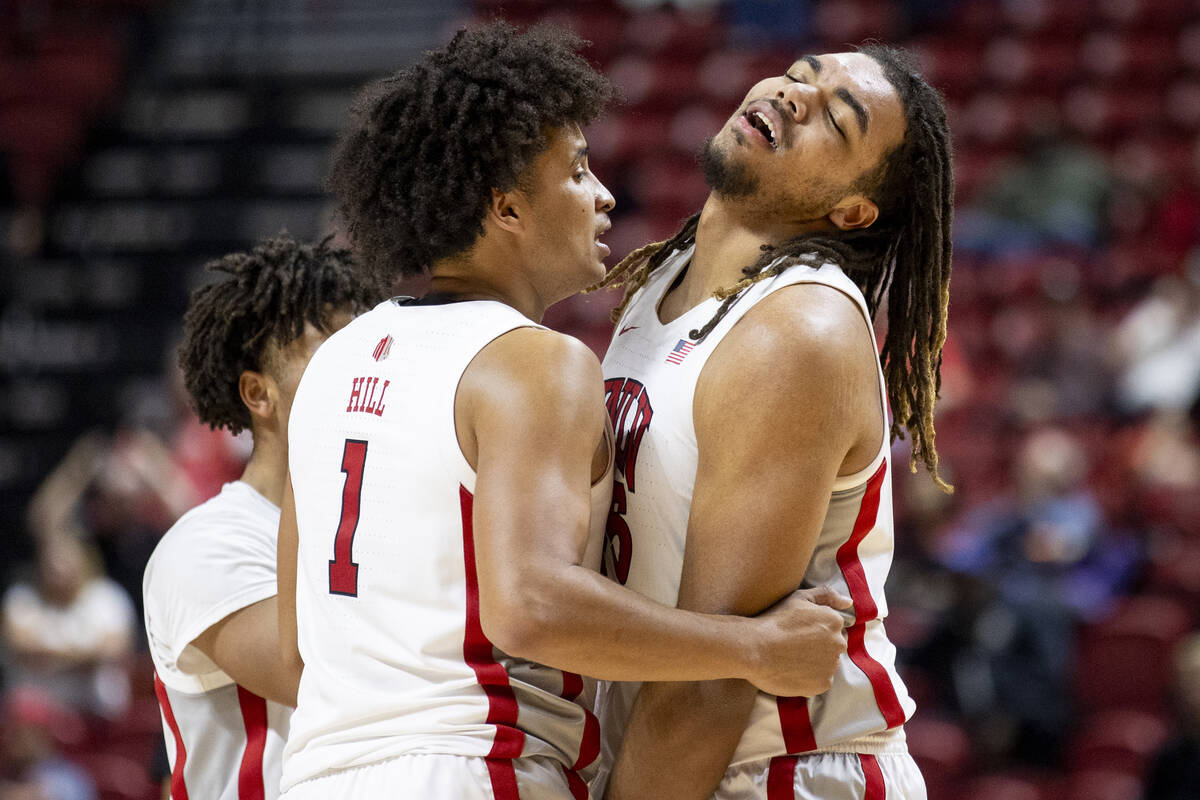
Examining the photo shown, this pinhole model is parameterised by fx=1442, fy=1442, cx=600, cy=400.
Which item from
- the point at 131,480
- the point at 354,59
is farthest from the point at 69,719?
the point at 354,59

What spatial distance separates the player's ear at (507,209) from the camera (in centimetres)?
221

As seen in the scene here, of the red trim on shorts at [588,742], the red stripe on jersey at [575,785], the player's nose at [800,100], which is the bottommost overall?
the red stripe on jersey at [575,785]

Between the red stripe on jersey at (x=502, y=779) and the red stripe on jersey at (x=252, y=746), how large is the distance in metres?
0.74

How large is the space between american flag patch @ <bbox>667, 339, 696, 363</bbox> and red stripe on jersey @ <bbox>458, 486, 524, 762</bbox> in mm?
484

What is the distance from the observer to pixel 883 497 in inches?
89.6

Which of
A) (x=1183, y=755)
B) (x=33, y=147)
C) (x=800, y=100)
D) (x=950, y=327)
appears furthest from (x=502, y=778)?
(x=33, y=147)

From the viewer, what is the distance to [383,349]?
2.14 m

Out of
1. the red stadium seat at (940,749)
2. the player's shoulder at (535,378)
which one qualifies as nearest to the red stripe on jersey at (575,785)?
the player's shoulder at (535,378)

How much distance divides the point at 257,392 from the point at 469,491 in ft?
3.11

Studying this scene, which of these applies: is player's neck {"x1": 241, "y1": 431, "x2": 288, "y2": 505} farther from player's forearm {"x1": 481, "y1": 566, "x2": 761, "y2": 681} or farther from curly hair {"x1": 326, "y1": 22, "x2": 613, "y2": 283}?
player's forearm {"x1": 481, "y1": 566, "x2": 761, "y2": 681}

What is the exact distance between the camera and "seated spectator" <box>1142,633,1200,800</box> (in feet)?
17.4

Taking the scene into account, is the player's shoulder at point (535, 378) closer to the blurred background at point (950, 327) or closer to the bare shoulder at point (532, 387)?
the bare shoulder at point (532, 387)

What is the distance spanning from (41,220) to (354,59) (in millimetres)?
2443

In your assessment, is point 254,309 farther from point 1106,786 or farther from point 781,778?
point 1106,786
